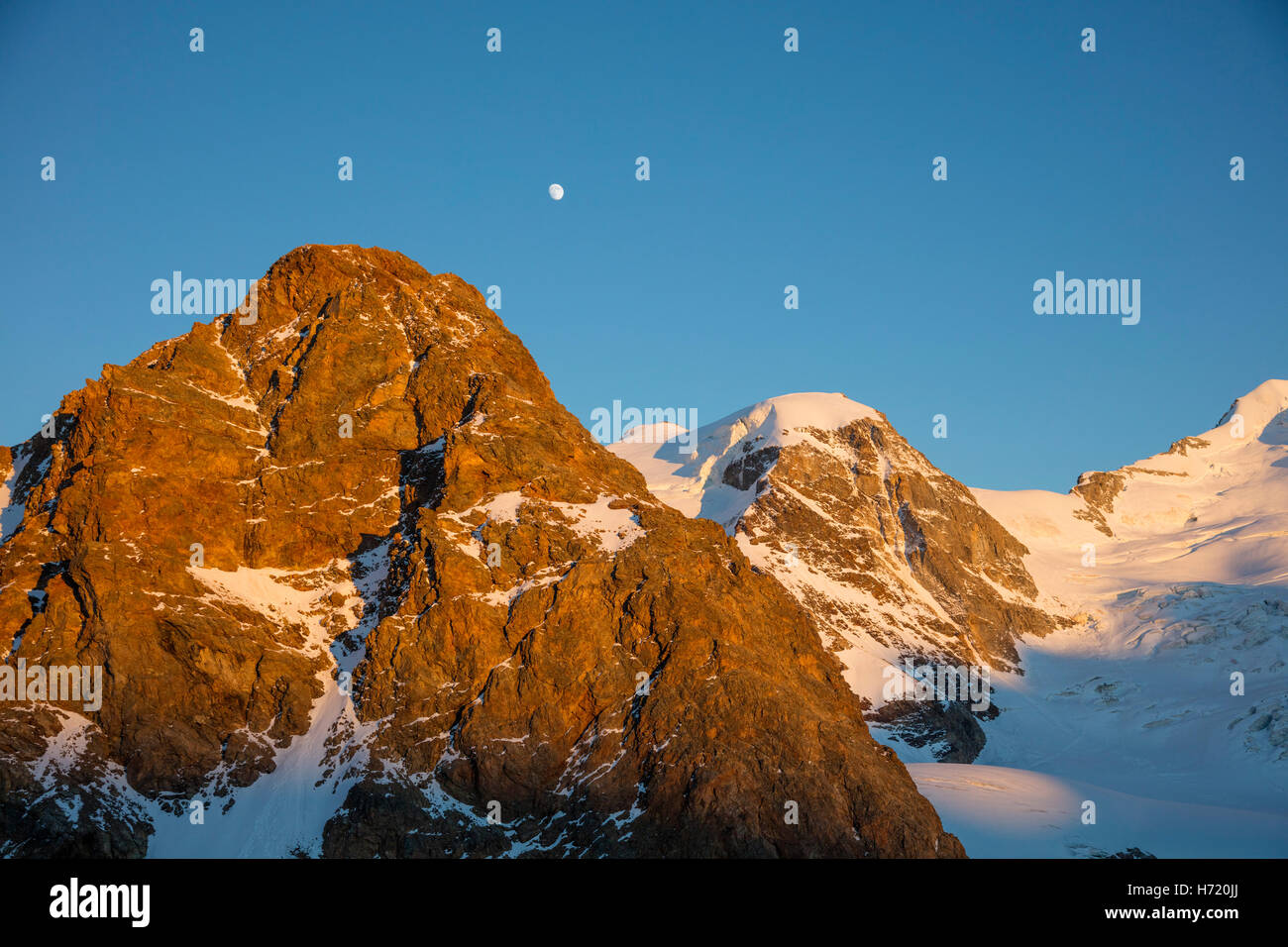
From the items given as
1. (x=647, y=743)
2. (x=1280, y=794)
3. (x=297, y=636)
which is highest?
(x=297, y=636)

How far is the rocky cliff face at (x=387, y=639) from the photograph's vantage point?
100 m

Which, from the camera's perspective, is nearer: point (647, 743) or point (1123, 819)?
point (647, 743)

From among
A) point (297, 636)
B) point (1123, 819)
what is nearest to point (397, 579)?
point (297, 636)

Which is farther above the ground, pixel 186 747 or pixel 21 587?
pixel 21 587

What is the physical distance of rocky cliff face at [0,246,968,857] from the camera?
100 meters

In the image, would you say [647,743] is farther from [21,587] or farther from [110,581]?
[21,587]

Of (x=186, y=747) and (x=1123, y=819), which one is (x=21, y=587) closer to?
(x=186, y=747)

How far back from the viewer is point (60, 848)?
94.2 m

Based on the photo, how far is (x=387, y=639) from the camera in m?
111

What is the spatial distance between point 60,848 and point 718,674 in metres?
52.7

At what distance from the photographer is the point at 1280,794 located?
6900 inches
